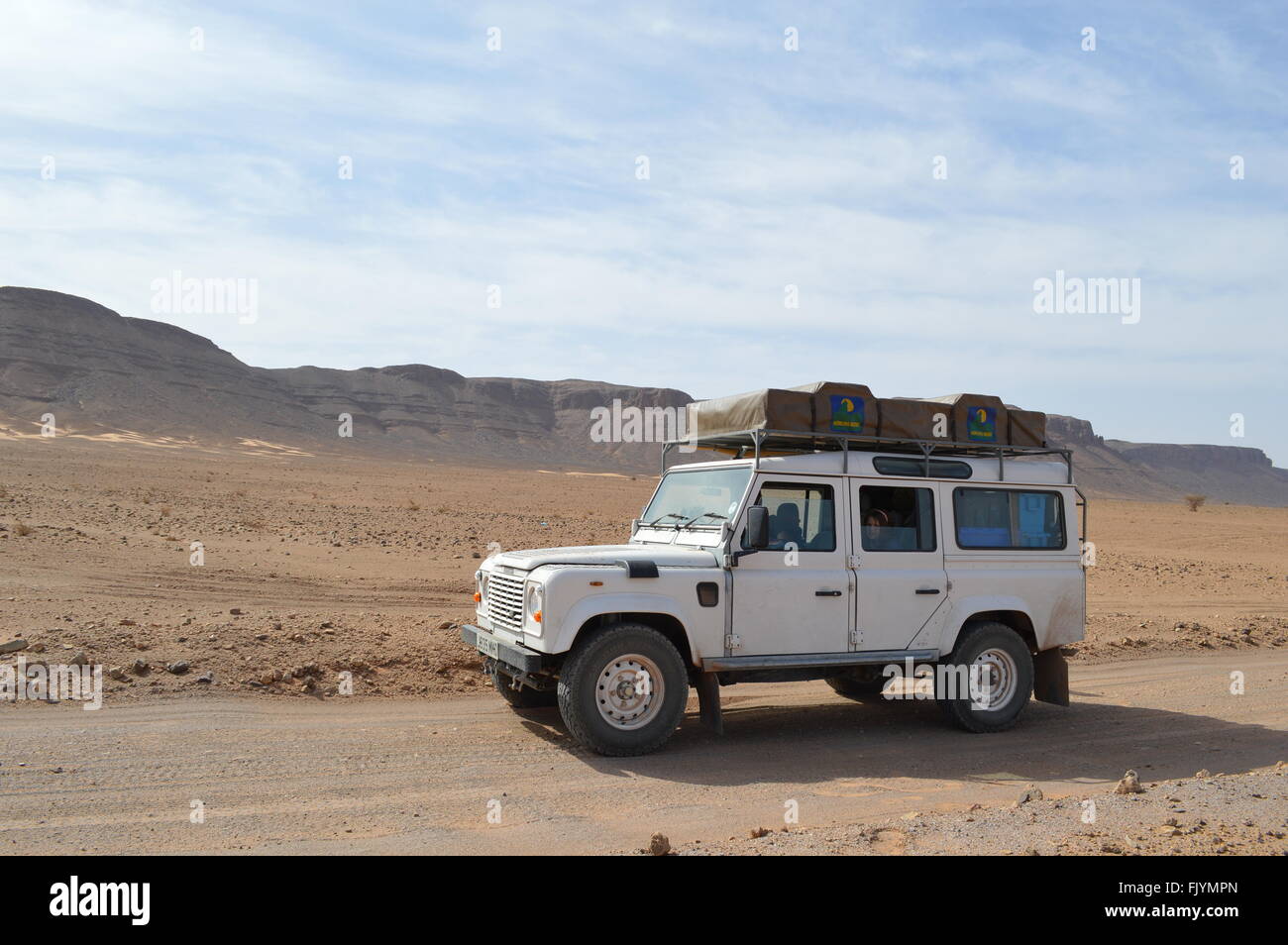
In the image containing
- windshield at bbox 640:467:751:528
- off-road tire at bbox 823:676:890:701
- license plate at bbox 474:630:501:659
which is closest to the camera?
license plate at bbox 474:630:501:659

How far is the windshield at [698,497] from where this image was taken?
26.7 ft

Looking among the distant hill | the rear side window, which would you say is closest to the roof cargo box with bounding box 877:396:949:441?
the rear side window

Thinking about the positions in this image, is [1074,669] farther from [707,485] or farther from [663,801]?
[663,801]

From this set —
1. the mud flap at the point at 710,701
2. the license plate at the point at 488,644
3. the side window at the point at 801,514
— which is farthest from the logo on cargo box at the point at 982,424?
the license plate at the point at 488,644

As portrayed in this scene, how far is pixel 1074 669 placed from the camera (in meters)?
11.8

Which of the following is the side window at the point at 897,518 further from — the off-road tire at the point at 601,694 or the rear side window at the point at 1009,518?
the off-road tire at the point at 601,694

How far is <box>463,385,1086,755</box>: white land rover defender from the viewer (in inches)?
290

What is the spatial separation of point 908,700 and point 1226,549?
2949cm

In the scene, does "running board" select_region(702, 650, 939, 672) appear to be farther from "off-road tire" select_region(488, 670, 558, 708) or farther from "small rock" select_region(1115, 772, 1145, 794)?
"small rock" select_region(1115, 772, 1145, 794)

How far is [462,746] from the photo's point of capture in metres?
7.62

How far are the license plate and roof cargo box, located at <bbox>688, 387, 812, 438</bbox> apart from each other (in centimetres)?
257

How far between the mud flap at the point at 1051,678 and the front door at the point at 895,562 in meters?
1.55
